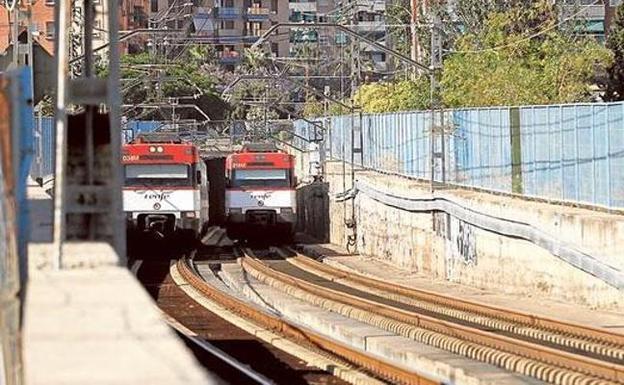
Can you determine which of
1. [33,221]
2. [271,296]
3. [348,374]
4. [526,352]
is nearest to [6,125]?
[33,221]

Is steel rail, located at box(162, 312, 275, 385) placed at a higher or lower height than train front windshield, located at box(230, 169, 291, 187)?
lower

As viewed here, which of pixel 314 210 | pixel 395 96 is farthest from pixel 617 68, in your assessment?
pixel 395 96

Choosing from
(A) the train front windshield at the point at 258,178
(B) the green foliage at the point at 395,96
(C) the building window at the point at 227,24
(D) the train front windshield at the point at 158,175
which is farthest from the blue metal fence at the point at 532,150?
(C) the building window at the point at 227,24

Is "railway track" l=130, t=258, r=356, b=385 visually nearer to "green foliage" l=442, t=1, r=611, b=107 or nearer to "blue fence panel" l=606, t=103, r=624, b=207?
"blue fence panel" l=606, t=103, r=624, b=207

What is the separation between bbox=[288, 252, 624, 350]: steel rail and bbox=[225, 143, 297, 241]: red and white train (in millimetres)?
6682

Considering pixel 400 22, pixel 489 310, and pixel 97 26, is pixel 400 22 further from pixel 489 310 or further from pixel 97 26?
pixel 97 26

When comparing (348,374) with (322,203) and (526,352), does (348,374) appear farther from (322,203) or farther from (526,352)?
(322,203)

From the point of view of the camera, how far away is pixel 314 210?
2335 inches

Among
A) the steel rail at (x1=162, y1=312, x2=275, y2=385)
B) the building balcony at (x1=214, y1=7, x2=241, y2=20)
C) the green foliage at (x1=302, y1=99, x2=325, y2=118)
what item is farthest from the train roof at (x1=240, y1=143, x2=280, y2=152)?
the building balcony at (x1=214, y1=7, x2=241, y2=20)

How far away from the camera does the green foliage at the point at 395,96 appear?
194ft

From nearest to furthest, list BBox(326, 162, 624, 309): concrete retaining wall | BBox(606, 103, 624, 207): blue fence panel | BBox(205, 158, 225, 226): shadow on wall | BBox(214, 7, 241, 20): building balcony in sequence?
BBox(326, 162, 624, 309): concrete retaining wall
BBox(606, 103, 624, 207): blue fence panel
BBox(205, 158, 225, 226): shadow on wall
BBox(214, 7, 241, 20): building balcony

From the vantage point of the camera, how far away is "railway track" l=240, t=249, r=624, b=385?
17.3m

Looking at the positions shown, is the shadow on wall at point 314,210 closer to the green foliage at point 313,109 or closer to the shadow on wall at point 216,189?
the shadow on wall at point 216,189

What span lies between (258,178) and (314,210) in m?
12.6
